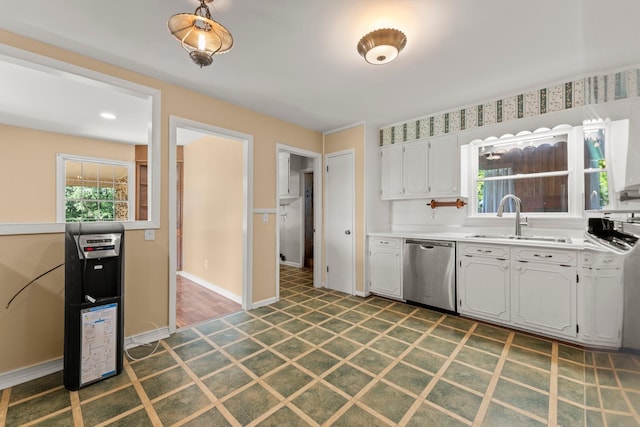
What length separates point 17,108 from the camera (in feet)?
11.4

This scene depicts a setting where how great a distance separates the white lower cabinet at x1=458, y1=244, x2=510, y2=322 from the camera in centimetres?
276

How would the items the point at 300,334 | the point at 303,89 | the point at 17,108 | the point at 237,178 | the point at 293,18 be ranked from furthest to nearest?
the point at 237,178, the point at 17,108, the point at 303,89, the point at 300,334, the point at 293,18

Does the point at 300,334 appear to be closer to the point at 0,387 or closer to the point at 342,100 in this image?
the point at 0,387

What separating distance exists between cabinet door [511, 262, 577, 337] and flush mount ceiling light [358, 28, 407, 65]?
230cm

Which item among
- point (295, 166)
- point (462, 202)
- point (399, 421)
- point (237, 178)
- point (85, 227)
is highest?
point (295, 166)

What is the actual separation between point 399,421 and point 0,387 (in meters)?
2.67

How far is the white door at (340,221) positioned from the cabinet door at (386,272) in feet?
1.01

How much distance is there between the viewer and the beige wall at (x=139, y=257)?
196cm

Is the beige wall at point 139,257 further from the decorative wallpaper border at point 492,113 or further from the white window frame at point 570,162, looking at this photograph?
the white window frame at point 570,162

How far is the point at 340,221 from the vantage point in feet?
13.6

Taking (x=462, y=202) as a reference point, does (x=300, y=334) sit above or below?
below

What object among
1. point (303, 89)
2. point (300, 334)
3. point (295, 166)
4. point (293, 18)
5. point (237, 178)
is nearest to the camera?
point (293, 18)

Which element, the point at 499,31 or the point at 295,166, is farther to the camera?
the point at 295,166

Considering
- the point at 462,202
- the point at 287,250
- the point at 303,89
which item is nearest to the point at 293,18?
the point at 303,89
